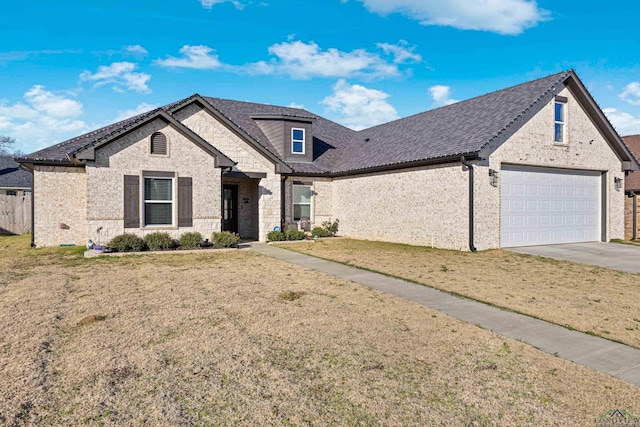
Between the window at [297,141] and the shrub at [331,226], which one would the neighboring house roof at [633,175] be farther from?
Result: the window at [297,141]

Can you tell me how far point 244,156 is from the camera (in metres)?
18.0

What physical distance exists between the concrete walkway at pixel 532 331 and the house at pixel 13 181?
3216cm

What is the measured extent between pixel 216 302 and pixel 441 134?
13423mm

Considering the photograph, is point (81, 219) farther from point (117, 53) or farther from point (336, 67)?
point (336, 67)

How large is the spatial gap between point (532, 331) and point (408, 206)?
37.5 feet

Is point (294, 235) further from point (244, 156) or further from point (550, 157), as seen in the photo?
point (550, 157)

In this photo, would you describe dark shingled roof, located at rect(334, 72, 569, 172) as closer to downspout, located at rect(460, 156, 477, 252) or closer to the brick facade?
downspout, located at rect(460, 156, 477, 252)

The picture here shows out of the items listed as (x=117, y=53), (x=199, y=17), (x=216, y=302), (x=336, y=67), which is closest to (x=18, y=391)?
(x=216, y=302)

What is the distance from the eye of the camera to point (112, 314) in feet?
20.8

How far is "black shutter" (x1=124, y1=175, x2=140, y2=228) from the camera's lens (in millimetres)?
14297

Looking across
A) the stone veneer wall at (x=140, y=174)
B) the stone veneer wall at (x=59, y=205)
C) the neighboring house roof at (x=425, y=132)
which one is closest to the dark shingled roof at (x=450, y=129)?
the neighboring house roof at (x=425, y=132)

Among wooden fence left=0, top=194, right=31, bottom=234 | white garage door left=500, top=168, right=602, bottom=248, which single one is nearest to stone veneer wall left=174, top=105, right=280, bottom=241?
white garage door left=500, top=168, right=602, bottom=248

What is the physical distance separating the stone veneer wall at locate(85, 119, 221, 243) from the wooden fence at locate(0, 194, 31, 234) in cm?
1227

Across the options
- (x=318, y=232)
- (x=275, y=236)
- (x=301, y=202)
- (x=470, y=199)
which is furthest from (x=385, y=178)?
(x=275, y=236)
